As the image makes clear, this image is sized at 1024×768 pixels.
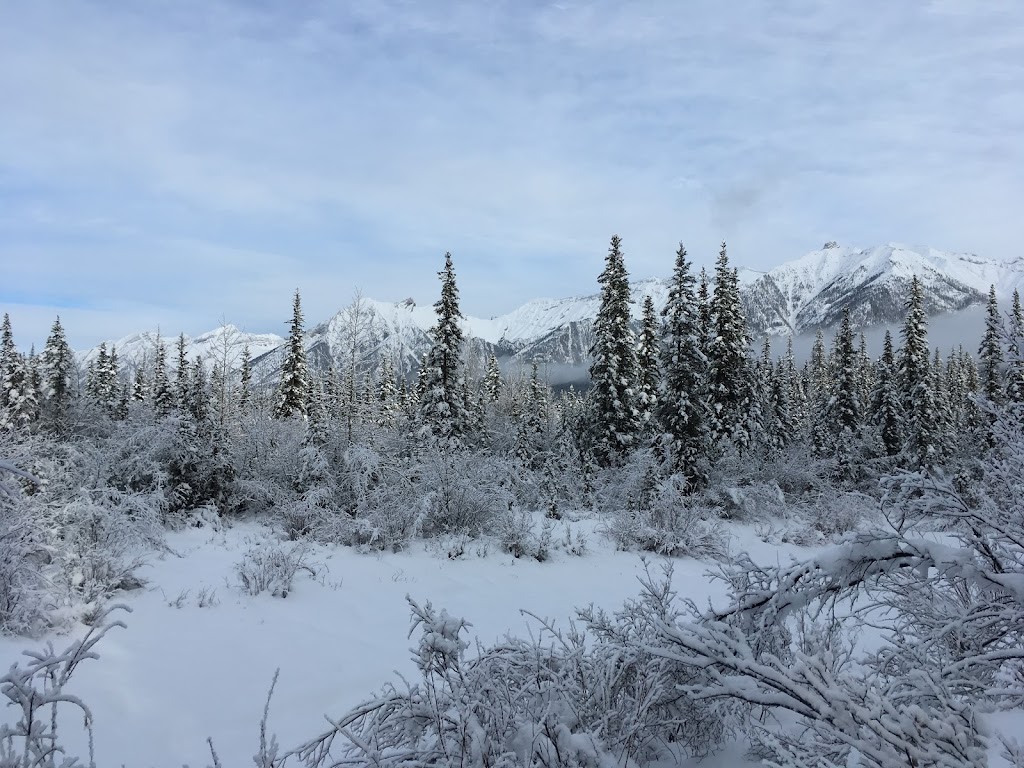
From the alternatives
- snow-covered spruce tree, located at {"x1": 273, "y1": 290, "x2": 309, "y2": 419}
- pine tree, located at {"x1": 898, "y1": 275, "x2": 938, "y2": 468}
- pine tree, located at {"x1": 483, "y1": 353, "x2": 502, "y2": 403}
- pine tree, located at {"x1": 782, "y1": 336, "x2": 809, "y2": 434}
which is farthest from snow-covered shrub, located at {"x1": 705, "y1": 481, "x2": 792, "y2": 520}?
pine tree, located at {"x1": 483, "y1": 353, "x2": 502, "y2": 403}

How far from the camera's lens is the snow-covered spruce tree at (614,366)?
85.7 feet

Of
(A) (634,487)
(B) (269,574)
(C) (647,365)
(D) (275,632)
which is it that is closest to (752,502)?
(A) (634,487)

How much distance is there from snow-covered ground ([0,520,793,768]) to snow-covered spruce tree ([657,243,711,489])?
1049 centimetres

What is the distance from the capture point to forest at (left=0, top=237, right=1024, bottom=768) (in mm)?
2277

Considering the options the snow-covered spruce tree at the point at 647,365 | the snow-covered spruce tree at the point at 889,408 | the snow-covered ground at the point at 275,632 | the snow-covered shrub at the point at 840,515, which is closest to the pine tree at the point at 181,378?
the snow-covered ground at the point at 275,632

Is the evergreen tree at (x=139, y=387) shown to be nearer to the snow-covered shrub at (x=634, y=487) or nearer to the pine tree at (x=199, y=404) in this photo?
the pine tree at (x=199, y=404)

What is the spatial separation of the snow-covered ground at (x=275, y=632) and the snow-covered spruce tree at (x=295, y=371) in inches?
891

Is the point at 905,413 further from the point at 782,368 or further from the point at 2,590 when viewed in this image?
the point at 2,590

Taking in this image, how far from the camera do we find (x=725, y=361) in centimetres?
2552

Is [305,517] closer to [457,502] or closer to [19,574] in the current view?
[457,502]

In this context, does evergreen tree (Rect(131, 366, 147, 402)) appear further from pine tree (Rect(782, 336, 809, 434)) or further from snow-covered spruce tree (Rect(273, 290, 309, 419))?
pine tree (Rect(782, 336, 809, 434))

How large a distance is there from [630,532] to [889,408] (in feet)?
96.4

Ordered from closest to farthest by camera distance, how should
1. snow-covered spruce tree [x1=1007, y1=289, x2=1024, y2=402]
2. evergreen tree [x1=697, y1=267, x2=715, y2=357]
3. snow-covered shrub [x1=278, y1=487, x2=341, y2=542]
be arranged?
snow-covered spruce tree [x1=1007, y1=289, x2=1024, y2=402], snow-covered shrub [x1=278, y1=487, x2=341, y2=542], evergreen tree [x1=697, y1=267, x2=715, y2=357]

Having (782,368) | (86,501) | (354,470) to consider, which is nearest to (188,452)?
(354,470)
